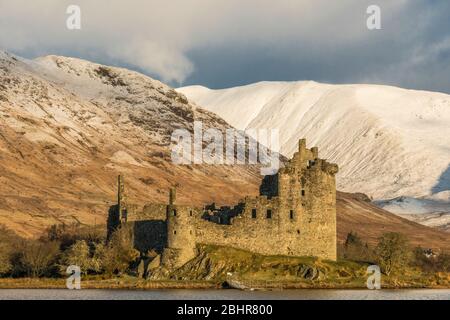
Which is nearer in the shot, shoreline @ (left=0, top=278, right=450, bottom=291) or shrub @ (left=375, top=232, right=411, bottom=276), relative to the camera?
shoreline @ (left=0, top=278, right=450, bottom=291)

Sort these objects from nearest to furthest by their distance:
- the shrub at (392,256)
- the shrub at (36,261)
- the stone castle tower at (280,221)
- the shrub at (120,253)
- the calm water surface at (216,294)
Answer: the calm water surface at (216,294), the stone castle tower at (280,221), the shrub at (120,253), the shrub at (36,261), the shrub at (392,256)

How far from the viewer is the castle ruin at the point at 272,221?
3577 inches

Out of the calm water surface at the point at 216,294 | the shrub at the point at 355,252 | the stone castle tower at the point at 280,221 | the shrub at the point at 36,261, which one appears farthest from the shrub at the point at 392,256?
the shrub at the point at 36,261

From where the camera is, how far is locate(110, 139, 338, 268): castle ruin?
90.8 meters

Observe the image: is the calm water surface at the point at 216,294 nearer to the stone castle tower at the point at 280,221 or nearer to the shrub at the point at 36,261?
the stone castle tower at the point at 280,221

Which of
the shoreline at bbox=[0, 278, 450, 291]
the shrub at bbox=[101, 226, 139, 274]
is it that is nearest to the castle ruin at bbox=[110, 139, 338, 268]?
the shrub at bbox=[101, 226, 139, 274]

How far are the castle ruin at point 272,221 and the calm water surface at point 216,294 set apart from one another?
748 cm

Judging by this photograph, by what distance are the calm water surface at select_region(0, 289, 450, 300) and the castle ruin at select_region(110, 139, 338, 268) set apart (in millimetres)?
7481

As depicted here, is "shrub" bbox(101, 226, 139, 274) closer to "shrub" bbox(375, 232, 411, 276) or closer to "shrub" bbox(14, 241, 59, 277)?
"shrub" bbox(14, 241, 59, 277)

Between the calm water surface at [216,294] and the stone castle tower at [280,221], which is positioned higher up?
the stone castle tower at [280,221]

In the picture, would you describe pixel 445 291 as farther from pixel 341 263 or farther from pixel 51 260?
pixel 51 260

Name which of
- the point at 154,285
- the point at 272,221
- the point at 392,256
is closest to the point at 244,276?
the point at 272,221

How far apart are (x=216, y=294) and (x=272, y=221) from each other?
1410cm

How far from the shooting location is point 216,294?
80188 mm
